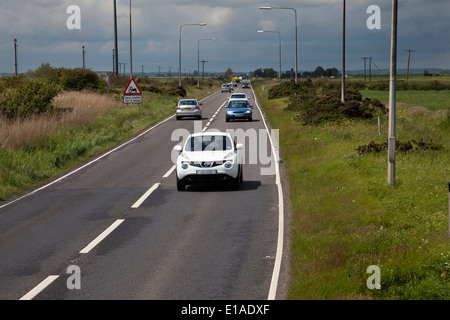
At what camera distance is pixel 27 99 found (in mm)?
34875

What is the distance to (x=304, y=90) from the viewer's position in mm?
65125

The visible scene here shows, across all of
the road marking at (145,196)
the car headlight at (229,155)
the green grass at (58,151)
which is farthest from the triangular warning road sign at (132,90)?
the car headlight at (229,155)

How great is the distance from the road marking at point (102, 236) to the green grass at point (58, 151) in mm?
5267

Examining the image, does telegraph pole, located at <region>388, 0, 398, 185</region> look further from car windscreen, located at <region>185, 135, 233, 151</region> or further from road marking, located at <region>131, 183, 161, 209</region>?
road marking, located at <region>131, 183, 161, 209</region>

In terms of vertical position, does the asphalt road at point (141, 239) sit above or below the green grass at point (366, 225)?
below

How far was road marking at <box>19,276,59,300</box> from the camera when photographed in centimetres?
844

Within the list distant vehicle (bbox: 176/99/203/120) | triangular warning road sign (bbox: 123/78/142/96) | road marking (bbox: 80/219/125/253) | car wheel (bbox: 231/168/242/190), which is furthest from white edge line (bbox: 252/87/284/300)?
distant vehicle (bbox: 176/99/203/120)

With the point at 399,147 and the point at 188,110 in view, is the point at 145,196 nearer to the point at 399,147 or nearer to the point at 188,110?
the point at 399,147

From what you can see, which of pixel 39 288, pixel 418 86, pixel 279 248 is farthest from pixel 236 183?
pixel 418 86

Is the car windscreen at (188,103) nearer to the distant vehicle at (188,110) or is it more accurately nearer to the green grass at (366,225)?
the distant vehicle at (188,110)

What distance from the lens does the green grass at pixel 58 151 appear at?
62.9 feet

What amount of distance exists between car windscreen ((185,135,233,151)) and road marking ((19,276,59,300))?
28.5 feet
